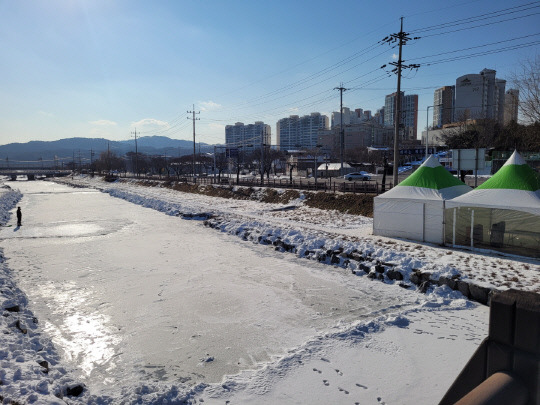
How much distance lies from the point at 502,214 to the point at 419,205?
3.12 metres

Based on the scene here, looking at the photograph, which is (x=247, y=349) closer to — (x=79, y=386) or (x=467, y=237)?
(x=79, y=386)

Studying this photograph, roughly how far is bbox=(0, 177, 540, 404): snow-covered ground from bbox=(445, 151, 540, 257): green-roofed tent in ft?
2.55

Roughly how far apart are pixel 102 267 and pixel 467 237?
47.6 feet

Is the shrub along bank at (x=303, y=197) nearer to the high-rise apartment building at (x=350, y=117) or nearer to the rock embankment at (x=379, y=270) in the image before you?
the rock embankment at (x=379, y=270)

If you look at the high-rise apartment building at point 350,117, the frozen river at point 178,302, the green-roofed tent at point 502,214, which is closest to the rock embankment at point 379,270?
the frozen river at point 178,302

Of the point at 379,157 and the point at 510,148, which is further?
the point at 379,157

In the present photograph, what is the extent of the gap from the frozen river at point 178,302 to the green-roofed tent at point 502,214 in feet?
16.6

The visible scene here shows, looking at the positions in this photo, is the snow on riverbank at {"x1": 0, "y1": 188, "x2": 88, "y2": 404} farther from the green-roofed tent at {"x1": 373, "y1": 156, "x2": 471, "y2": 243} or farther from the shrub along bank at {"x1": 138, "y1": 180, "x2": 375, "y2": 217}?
the shrub along bank at {"x1": 138, "y1": 180, "x2": 375, "y2": 217}

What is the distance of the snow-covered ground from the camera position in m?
5.91

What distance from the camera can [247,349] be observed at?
24.3ft

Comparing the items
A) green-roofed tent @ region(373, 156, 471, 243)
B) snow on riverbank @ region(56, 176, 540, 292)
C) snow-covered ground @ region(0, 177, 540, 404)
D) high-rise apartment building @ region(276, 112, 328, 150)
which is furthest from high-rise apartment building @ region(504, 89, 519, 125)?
high-rise apartment building @ region(276, 112, 328, 150)

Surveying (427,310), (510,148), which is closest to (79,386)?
(427,310)

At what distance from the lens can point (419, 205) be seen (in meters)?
15.4

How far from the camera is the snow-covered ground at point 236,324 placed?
19.4ft
